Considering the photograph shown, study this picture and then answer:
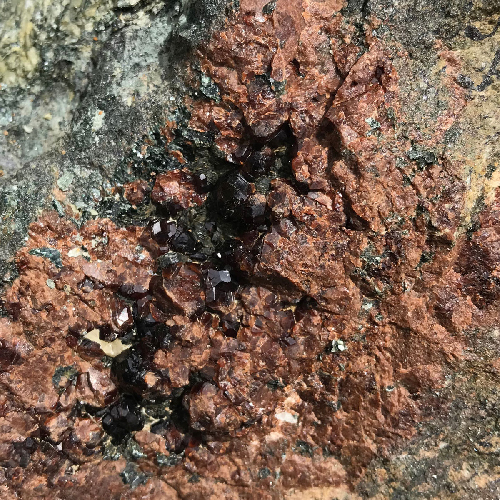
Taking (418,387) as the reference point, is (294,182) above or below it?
above

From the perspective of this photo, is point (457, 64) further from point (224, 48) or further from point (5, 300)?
point (5, 300)

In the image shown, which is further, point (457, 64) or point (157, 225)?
point (157, 225)

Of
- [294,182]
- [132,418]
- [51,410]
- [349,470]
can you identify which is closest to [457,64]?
[294,182]

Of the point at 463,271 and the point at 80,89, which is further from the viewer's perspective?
the point at 80,89

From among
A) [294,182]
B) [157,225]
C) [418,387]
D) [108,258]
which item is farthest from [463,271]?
[108,258]

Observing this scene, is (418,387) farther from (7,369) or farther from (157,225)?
(7,369)

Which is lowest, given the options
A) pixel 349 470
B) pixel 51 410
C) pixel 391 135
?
pixel 51 410
